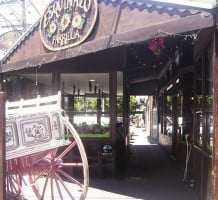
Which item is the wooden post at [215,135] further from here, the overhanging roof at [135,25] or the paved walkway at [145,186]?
the paved walkway at [145,186]

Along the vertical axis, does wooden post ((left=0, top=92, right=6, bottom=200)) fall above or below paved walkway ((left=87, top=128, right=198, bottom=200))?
above

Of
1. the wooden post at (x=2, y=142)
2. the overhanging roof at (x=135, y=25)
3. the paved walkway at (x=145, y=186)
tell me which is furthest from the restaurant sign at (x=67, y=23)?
the wooden post at (x=2, y=142)

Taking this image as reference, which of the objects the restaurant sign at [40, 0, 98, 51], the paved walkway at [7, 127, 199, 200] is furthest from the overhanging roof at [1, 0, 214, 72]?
the paved walkway at [7, 127, 199, 200]

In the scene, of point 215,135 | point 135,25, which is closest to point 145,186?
point 135,25

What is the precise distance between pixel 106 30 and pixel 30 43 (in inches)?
121

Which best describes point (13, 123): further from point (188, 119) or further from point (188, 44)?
point (188, 119)

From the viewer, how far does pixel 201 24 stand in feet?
17.4

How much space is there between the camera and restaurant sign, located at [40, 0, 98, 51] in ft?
25.2

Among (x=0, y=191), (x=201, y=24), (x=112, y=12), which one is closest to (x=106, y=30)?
(x=112, y=12)

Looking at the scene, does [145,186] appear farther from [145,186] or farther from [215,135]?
[215,135]

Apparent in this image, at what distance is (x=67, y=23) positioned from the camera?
8180mm

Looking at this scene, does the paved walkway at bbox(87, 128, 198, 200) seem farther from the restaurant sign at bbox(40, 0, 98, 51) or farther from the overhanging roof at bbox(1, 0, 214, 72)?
the restaurant sign at bbox(40, 0, 98, 51)

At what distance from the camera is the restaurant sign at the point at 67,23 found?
7688mm

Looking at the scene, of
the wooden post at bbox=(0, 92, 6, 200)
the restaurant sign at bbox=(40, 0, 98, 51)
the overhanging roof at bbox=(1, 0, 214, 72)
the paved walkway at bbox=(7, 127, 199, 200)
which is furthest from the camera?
the paved walkway at bbox=(7, 127, 199, 200)
